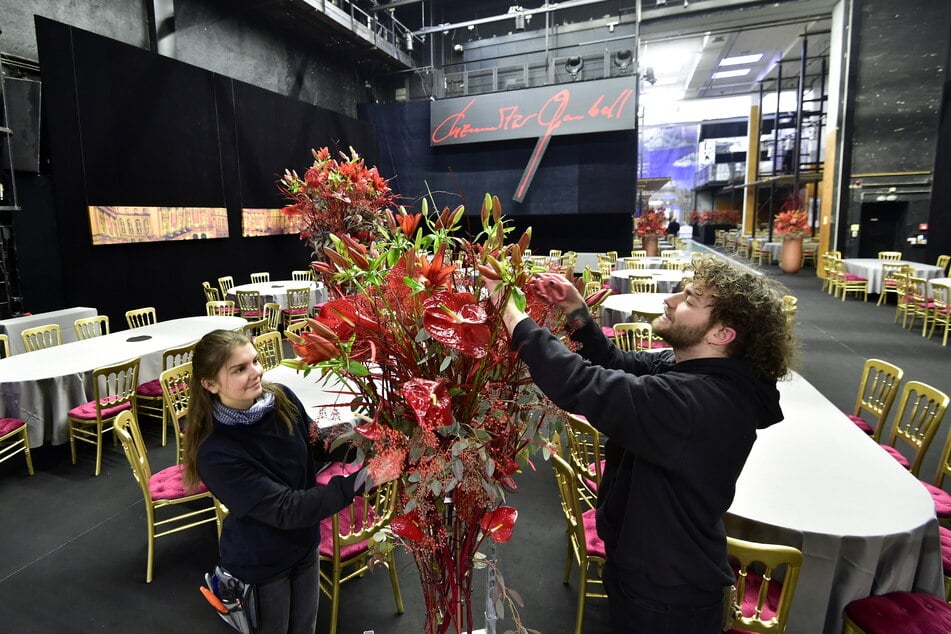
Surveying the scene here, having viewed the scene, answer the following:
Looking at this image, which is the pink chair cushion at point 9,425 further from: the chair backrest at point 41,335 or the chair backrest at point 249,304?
the chair backrest at point 249,304

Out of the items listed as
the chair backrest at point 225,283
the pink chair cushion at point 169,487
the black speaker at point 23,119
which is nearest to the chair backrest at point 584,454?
the pink chair cushion at point 169,487

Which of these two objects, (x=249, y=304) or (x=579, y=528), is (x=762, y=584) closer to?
(x=579, y=528)

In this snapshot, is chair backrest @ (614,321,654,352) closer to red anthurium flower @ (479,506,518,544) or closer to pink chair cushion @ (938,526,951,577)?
pink chair cushion @ (938,526,951,577)

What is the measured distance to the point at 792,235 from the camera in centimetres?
→ 1238

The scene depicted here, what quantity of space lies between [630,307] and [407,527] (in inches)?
191

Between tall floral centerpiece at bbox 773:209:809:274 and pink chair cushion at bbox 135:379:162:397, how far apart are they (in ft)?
42.3

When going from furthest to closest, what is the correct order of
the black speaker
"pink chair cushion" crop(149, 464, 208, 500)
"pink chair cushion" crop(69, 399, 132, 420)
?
the black speaker < "pink chair cushion" crop(69, 399, 132, 420) < "pink chair cushion" crop(149, 464, 208, 500)

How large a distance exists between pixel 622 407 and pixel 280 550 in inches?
44.2

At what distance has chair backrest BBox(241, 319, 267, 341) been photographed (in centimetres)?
494

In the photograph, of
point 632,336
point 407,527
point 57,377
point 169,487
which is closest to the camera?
point 407,527

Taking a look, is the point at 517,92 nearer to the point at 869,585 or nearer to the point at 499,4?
the point at 499,4

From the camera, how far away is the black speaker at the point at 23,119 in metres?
5.70

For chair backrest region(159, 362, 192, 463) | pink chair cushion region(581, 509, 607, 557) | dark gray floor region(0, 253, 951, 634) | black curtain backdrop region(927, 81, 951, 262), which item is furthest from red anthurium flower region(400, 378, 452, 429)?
black curtain backdrop region(927, 81, 951, 262)


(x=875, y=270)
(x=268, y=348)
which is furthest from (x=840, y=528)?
(x=875, y=270)
